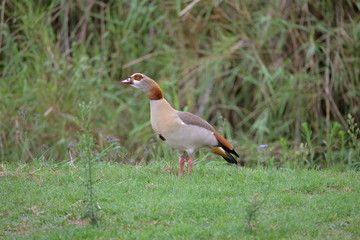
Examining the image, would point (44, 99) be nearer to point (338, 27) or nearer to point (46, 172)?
point (46, 172)

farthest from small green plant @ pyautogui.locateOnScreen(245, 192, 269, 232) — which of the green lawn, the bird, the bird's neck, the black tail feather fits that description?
the bird's neck

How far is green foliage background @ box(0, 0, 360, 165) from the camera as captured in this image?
9.54m

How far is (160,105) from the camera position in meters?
6.70

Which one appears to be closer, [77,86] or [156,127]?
[156,127]

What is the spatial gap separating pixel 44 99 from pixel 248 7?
387cm

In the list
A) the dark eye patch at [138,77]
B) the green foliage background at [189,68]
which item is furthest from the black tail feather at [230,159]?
the green foliage background at [189,68]

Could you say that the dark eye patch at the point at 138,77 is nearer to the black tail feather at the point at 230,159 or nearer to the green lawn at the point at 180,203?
the green lawn at the point at 180,203

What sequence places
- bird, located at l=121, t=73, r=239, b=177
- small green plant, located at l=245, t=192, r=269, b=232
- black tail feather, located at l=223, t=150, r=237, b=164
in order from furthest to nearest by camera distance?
black tail feather, located at l=223, t=150, r=237, b=164 < bird, located at l=121, t=73, r=239, b=177 < small green plant, located at l=245, t=192, r=269, b=232

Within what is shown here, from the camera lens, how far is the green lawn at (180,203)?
15.9 ft

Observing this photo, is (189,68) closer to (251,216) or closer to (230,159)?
(230,159)

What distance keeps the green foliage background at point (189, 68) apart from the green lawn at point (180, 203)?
8.30 feet

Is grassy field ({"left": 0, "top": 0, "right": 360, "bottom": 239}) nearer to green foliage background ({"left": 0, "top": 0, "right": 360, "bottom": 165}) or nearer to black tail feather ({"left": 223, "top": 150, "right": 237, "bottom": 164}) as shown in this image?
green foliage background ({"left": 0, "top": 0, "right": 360, "bottom": 165})

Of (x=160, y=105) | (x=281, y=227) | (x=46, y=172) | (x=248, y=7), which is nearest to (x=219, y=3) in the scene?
(x=248, y=7)

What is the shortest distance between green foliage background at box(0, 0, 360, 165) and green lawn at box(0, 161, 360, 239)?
2.53 meters
